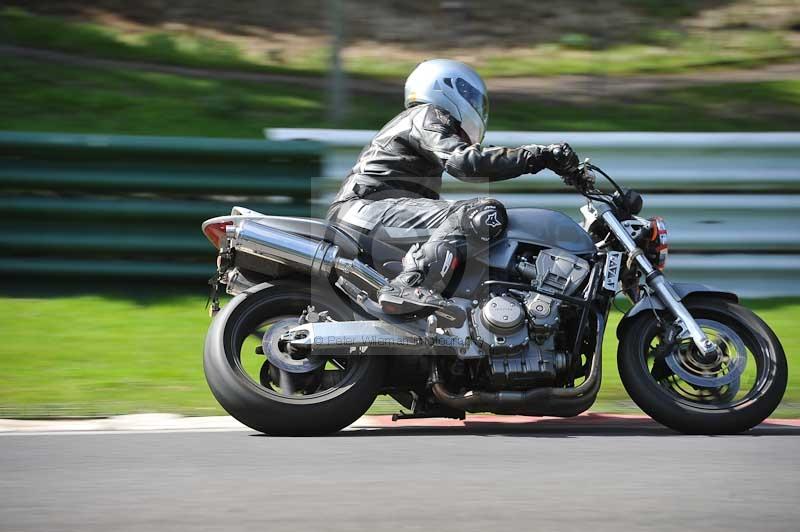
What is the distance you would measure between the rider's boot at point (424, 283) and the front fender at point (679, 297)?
2.62ft

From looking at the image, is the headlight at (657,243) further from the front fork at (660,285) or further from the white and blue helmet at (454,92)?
the white and blue helmet at (454,92)

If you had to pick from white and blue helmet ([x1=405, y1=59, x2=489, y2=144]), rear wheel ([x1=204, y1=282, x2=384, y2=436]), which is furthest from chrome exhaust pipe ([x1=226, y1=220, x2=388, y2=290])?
white and blue helmet ([x1=405, y1=59, x2=489, y2=144])

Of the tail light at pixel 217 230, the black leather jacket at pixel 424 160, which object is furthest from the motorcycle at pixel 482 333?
the black leather jacket at pixel 424 160

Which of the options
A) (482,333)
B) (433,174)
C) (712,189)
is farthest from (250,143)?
(482,333)

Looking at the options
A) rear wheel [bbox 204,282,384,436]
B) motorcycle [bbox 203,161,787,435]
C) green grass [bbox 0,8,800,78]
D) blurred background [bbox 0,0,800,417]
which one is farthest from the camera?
green grass [bbox 0,8,800,78]

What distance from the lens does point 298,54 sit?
489 inches

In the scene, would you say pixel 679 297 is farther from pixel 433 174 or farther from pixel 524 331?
pixel 433 174

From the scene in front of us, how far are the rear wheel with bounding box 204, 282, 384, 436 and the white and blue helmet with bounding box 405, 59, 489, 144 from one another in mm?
1099

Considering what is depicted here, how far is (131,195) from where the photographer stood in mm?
8258

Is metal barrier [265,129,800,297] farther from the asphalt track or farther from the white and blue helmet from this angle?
the asphalt track

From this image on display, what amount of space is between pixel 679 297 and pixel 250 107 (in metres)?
5.57

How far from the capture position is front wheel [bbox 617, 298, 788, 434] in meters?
5.43

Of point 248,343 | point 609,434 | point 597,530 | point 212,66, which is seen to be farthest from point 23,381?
point 212,66

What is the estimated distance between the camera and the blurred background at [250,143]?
7543 millimetres
